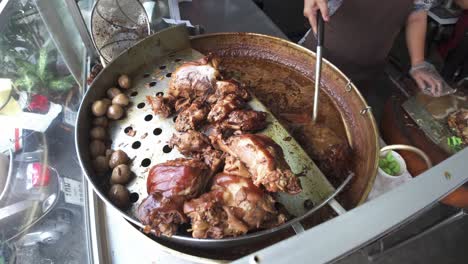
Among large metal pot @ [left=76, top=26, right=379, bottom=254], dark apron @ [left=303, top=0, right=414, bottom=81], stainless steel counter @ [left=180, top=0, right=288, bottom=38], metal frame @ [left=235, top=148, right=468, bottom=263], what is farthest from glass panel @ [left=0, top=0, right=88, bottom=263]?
dark apron @ [left=303, top=0, right=414, bottom=81]

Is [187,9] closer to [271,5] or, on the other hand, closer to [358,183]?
[271,5]

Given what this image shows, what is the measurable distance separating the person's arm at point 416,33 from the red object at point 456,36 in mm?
1531

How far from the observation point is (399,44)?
400 cm

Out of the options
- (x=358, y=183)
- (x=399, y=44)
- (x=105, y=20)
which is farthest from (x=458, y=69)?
(x=105, y=20)

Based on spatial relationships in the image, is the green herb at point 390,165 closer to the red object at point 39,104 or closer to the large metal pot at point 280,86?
the large metal pot at point 280,86

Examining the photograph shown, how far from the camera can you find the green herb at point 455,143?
2.38 m

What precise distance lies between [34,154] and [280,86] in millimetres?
1518

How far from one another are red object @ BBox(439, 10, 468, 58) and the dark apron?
1.65 m

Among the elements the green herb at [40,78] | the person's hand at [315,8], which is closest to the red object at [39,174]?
the green herb at [40,78]

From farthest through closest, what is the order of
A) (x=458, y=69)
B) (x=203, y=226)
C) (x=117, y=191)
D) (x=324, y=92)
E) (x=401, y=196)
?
(x=458, y=69), (x=324, y=92), (x=117, y=191), (x=203, y=226), (x=401, y=196)

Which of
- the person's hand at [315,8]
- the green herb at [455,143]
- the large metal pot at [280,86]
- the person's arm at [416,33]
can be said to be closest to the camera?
the large metal pot at [280,86]

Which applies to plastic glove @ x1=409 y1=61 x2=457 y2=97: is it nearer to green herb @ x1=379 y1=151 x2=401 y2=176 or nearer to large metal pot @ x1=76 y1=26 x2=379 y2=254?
green herb @ x1=379 y1=151 x2=401 y2=176

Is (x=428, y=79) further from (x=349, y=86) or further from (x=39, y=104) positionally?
(x=39, y=104)

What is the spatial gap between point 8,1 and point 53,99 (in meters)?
0.62
